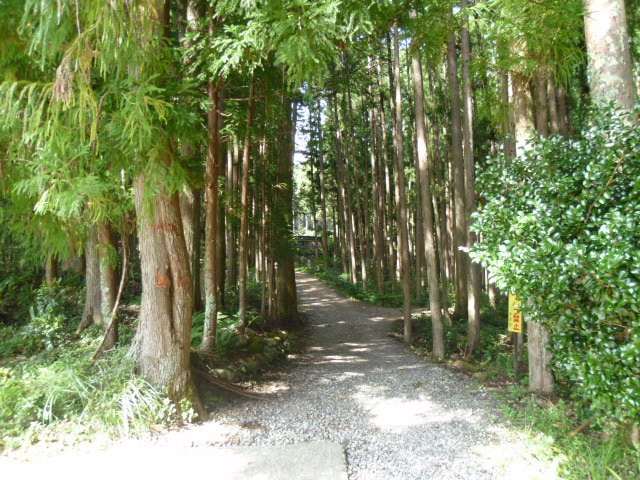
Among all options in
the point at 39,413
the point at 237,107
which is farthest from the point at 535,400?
the point at 237,107

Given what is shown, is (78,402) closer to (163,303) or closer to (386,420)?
(163,303)

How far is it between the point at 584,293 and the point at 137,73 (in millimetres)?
4706

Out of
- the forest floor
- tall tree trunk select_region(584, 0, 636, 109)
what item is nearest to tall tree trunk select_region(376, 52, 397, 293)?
the forest floor

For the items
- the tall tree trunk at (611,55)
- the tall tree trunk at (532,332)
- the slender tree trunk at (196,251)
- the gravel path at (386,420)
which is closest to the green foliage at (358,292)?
the gravel path at (386,420)

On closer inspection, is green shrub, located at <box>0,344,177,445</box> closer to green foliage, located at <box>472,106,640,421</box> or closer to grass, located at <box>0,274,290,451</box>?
grass, located at <box>0,274,290,451</box>

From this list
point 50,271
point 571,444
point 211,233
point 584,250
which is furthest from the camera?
point 50,271

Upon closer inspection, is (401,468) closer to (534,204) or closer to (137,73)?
(534,204)

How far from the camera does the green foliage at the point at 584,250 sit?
2.49m

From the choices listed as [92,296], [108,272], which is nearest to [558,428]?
[108,272]

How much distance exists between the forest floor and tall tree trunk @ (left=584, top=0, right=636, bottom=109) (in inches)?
126

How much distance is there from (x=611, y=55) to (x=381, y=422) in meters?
4.53

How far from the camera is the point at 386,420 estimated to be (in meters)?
5.32

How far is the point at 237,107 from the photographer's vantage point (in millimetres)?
8094

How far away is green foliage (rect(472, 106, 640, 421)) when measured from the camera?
2488 mm
